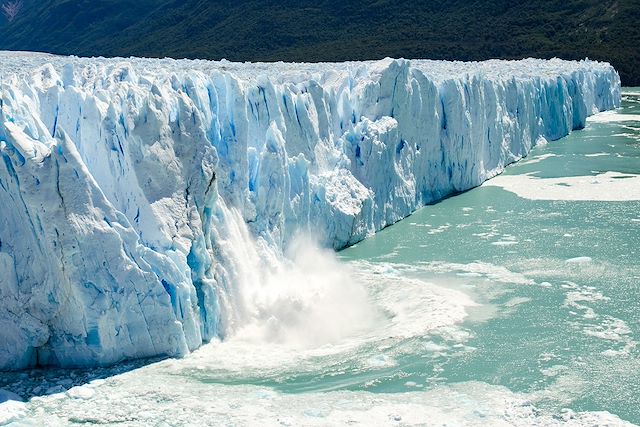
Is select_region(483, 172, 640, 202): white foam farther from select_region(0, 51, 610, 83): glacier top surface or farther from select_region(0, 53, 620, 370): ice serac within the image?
select_region(0, 53, 620, 370): ice serac

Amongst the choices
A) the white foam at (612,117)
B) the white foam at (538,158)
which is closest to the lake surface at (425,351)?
the white foam at (538,158)

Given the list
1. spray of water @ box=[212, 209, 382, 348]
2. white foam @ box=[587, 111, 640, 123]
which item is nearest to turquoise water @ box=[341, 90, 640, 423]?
spray of water @ box=[212, 209, 382, 348]

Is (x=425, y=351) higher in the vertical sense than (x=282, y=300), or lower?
lower

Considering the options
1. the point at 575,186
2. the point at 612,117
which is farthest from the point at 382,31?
the point at 575,186

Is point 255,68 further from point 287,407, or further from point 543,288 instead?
point 287,407

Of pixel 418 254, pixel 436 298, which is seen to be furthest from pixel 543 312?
pixel 418 254

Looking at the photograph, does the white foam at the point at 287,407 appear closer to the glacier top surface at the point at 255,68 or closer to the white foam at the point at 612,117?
the glacier top surface at the point at 255,68
